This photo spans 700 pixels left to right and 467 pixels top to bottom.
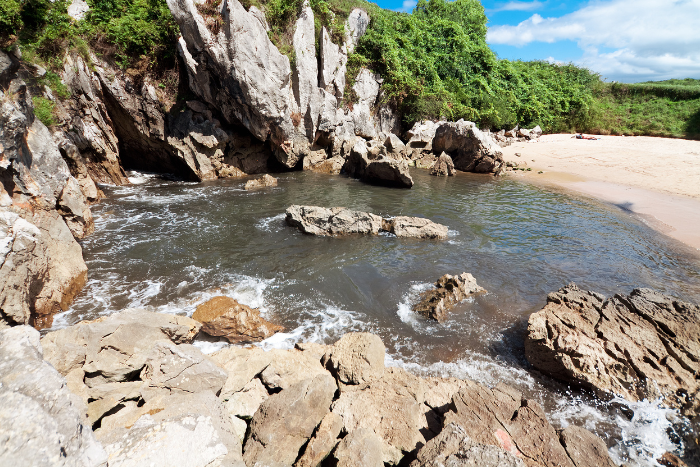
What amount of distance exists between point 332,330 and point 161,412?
3.53 m

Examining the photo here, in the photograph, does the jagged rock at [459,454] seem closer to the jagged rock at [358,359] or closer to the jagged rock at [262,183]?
the jagged rock at [358,359]

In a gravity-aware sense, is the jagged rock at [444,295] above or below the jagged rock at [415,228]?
below

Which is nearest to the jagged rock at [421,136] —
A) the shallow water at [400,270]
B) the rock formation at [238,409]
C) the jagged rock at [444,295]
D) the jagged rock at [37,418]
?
the shallow water at [400,270]

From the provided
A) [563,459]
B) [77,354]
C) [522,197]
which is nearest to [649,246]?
[522,197]

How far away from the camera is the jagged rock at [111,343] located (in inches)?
154

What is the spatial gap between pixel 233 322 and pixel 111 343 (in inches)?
78.6

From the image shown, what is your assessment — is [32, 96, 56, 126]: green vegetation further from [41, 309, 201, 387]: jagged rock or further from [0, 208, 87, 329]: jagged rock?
[41, 309, 201, 387]: jagged rock

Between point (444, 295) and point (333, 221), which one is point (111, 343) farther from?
point (333, 221)

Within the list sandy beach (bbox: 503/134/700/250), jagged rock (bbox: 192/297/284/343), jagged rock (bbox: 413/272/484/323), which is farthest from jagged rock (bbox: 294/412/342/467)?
sandy beach (bbox: 503/134/700/250)

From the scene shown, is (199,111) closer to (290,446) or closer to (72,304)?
(72,304)

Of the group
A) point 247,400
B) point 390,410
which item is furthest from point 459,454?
point 247,400

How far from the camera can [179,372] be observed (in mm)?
4023

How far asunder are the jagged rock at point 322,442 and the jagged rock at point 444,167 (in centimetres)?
1837

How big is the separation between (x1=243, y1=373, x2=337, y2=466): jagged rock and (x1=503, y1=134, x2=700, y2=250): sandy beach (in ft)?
43.0
